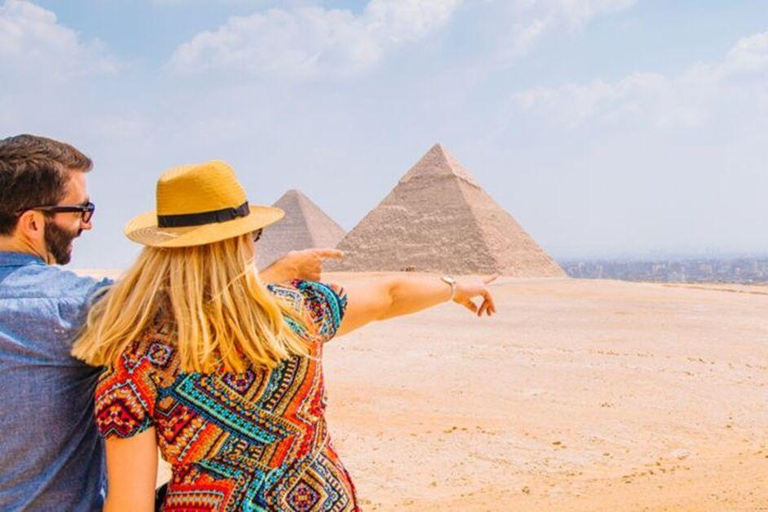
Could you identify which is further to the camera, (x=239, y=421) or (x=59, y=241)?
(x=59, y=241)

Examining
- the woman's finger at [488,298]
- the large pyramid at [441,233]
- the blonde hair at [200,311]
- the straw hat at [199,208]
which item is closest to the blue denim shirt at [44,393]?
the blonde hair at [200,311]

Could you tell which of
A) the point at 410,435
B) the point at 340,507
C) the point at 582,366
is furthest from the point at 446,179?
the point at 340,507

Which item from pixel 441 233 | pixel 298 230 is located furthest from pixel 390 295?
pixel 298 230

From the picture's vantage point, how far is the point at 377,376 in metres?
10.6

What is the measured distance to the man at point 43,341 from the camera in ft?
5.64

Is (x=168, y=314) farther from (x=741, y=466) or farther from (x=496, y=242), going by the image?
(x=496, y=242)

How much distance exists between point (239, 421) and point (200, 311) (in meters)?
0.27

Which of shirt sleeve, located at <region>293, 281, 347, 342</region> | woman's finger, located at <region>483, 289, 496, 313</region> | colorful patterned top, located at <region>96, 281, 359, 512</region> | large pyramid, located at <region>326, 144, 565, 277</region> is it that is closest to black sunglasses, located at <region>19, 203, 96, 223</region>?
colorful patterned top, located at <region>96, 281, 359, 512</region>

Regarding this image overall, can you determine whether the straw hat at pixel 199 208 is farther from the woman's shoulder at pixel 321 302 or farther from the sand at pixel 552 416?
the sand at pixel 552 416

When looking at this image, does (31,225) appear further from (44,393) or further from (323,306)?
(323,306)

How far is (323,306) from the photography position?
1.92 meters

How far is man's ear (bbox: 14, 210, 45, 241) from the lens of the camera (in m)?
1.83

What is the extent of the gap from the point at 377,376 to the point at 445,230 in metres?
58.1

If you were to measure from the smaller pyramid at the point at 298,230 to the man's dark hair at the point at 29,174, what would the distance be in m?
80.8
